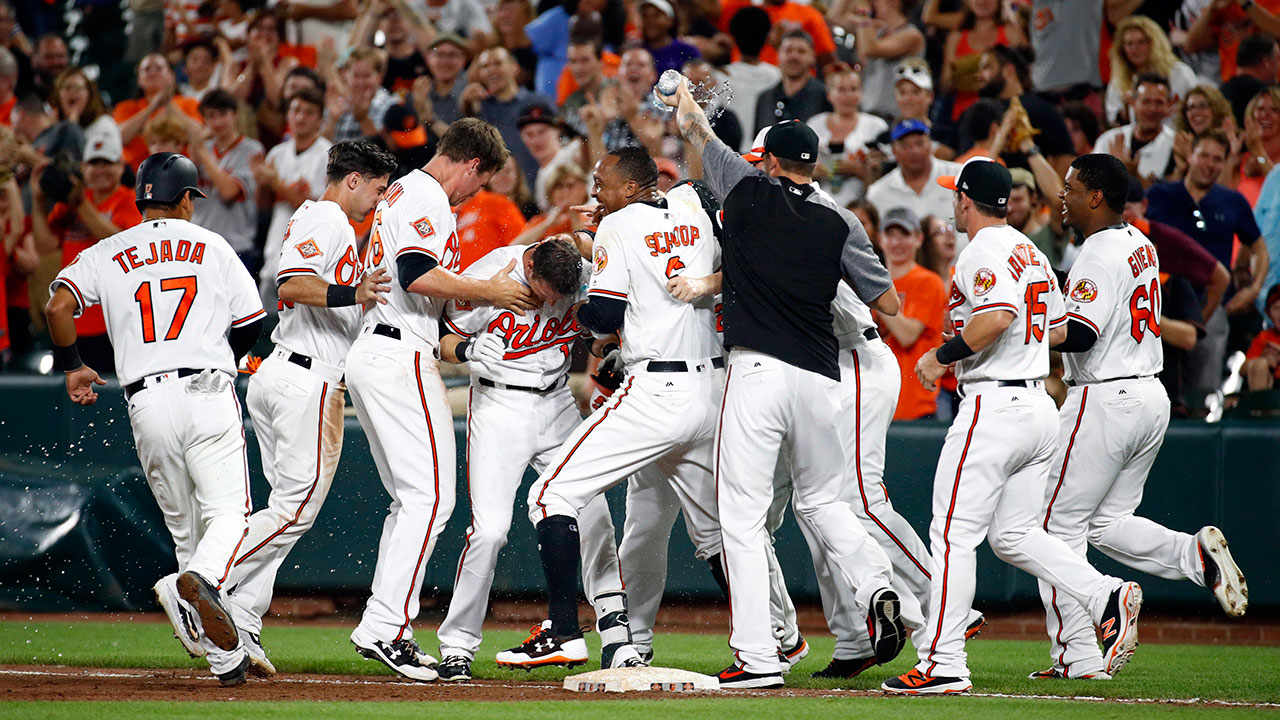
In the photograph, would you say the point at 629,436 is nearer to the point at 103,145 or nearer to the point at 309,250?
the point at 309,250

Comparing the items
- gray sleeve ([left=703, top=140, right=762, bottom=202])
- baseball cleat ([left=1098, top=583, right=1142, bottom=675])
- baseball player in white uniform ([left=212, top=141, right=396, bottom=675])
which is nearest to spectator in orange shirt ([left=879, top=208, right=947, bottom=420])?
baseball cleat ([left=1098, top=583, right=1142, bottom=675])

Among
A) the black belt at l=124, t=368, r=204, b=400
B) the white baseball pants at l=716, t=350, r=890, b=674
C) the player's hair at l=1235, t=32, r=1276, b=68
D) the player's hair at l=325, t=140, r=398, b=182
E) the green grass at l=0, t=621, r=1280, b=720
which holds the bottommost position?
the green grass at l=0, t=621, r=1280, b=720

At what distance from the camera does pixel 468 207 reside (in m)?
9.63

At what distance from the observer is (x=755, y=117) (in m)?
11.3

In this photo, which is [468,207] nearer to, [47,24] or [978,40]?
[978,40]

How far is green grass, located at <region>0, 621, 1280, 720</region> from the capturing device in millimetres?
4965

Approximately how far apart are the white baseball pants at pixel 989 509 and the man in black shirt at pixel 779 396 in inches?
10.4

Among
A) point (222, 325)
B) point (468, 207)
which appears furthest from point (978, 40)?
point (222, 325)

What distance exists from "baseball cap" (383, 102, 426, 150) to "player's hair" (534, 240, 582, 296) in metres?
4.91

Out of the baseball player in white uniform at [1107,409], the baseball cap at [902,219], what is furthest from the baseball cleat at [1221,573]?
the baseball cap at [902,219]

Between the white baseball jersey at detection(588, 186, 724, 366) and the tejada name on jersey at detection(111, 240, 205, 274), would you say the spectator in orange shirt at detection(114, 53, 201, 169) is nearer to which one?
the tejada name on jersey at detection(111, 240, 205, 274)

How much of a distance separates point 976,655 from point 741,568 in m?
2.44

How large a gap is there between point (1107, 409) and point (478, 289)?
298 centimetres

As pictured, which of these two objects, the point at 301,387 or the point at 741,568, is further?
the point at 301,387
